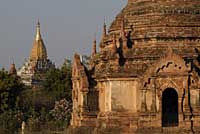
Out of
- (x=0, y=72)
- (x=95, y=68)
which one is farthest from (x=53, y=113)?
(x=95, y=68)

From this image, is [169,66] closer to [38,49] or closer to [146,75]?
[146,75]

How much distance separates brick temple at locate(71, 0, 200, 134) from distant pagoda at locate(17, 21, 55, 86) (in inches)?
1965

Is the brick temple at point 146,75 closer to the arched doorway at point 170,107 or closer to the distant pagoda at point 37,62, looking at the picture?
the arched doorway at point 170,107

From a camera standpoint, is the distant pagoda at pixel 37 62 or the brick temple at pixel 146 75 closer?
the brick temple at pixel 146 75

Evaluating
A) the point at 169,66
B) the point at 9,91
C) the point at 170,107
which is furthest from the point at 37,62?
the point at 169,66

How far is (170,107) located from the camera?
Answer: 27.9 metres

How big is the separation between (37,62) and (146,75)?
56.5 meters

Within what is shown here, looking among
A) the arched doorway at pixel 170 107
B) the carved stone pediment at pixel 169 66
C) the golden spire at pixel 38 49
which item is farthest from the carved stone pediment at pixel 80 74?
the golden spire at pixel 38 49

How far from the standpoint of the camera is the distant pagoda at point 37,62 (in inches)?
3142

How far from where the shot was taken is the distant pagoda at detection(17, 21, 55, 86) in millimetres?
79812

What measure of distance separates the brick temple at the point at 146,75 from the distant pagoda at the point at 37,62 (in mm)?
49913

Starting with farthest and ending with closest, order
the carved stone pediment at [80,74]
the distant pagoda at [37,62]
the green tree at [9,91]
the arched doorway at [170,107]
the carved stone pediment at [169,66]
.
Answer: the distant pagoda at [37,62] → the green tree at [9,91] → the carved stone pediment at [80,74] → the arched doorway at [170,107] → the carved stone pediment at [169,66]

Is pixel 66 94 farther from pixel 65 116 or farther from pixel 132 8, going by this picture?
pixel 132 8

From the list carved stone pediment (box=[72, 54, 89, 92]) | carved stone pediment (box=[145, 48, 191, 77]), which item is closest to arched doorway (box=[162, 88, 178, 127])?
carved stone pediment (box=[145, 48, 191, 77])
